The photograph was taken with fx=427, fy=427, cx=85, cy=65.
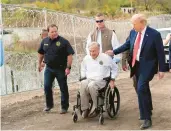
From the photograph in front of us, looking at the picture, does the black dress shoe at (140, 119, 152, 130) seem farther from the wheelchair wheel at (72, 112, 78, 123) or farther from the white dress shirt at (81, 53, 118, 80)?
the wheelchair wheel at (72, 112, 78, 123)

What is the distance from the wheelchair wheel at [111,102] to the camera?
6.79 metres

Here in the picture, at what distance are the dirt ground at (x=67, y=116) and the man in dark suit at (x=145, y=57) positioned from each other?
1.25 ft

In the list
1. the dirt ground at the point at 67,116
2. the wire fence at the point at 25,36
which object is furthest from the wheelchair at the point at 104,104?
the wire fence at the point at 25,36

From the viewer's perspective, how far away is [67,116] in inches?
292

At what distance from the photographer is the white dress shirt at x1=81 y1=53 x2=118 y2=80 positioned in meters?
6.96

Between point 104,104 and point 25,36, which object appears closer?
point 104,104

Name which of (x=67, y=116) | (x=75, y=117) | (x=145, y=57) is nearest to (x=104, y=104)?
(x=75, y=117)

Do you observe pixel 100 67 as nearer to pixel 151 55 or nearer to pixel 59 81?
pixel 151 55

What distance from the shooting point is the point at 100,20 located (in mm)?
7352

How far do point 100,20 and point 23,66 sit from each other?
466cm

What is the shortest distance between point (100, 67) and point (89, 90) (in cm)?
44

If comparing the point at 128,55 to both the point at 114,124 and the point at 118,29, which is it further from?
the point at 118,29

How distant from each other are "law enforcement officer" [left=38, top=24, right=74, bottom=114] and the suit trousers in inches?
28.1

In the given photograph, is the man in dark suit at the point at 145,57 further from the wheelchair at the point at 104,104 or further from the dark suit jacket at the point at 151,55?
the wheelchair at the point at 104,104
